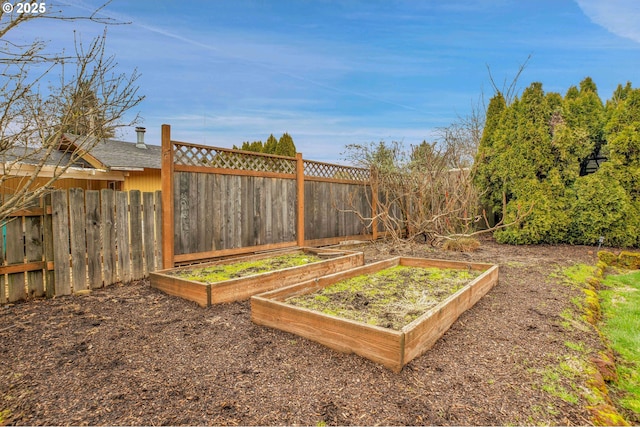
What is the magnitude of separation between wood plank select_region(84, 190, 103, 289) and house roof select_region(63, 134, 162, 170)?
488 cm

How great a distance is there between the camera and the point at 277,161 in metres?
6.04

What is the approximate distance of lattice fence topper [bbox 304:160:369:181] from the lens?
6.69 meters

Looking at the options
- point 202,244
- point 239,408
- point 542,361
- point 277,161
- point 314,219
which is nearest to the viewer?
point 239,408

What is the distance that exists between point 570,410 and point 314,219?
5.35 metres

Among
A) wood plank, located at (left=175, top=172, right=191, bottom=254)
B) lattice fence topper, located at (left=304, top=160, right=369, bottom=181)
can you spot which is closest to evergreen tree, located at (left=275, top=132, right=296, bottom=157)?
lattice fence topper, located at (left=304, top=160, right=369, bottom=181)

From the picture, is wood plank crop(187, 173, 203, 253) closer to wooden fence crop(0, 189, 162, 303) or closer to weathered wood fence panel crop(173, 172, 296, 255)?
weathered wood fence panel crop(173, 172, 296, 255)

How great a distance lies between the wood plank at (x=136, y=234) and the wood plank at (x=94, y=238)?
37 centimetres

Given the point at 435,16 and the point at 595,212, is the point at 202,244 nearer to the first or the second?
the point at 435,16

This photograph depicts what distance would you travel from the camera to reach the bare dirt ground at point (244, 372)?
1611 mm

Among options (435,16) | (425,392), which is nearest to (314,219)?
(435,16)

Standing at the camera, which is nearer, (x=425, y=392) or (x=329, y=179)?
(x=425, y=392)

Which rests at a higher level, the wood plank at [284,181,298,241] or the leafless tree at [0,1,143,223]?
the leafless tree at [0,1,143,223]

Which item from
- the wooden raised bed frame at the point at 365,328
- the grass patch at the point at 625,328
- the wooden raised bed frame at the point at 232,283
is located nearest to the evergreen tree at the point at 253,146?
the wooden raised bed frame at the point at 232,283

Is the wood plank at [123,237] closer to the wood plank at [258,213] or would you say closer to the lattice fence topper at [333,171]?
the wood plank at [258,213]
